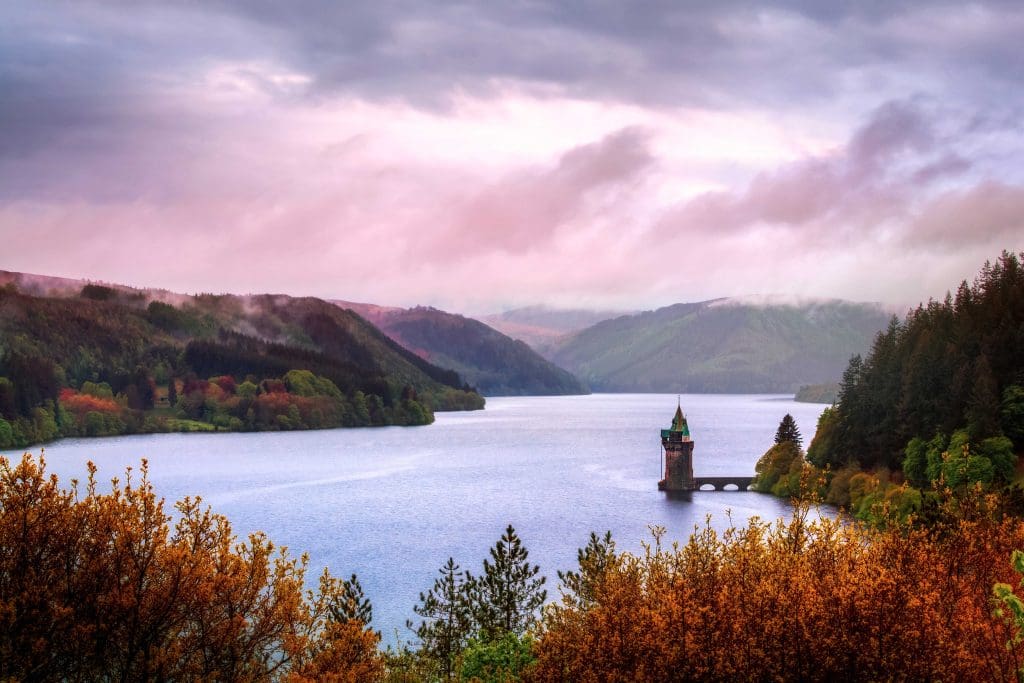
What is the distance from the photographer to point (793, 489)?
12625cm

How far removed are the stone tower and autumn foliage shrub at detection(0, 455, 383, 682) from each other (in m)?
108

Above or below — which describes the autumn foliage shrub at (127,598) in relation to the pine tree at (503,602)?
above

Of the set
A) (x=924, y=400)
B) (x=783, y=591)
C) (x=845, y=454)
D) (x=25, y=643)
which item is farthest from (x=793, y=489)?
(x=25, y=643)

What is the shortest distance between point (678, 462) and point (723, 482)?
7626 mm

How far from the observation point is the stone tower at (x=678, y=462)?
454ft

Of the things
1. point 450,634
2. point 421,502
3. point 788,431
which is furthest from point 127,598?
point 788,431

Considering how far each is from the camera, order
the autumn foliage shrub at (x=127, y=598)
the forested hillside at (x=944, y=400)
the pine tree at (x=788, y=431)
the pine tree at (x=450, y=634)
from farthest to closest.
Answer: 1. the pine tree at (x=788, y=431)
2. the forested hillside at (x=944, y=400)
3. the pine tree at (x=450, y=634)
4. the autumn foliage shrub at (x=127, y=598)

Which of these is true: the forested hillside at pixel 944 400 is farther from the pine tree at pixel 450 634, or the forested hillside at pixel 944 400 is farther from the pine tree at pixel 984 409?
the pine tree at pixel 450 634

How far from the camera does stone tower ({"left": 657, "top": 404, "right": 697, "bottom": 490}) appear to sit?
454 ft

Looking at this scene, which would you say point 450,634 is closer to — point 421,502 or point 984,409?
point 984,409

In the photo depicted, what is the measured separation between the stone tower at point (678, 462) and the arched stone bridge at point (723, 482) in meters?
2.09

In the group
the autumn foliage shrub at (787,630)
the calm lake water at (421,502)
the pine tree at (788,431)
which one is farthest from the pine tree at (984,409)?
the autumn foliage shrub at (787,630)

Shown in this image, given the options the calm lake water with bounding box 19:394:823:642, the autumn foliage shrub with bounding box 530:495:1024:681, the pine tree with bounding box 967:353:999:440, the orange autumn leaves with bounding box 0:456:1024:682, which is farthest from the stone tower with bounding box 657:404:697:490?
the autumn foliage shrub with bounding box 530:495:1024:681

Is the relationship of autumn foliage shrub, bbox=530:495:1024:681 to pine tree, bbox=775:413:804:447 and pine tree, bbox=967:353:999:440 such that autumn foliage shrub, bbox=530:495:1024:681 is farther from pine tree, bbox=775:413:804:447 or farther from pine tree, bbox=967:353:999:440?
pine tree, bbox=775:413:804:447
